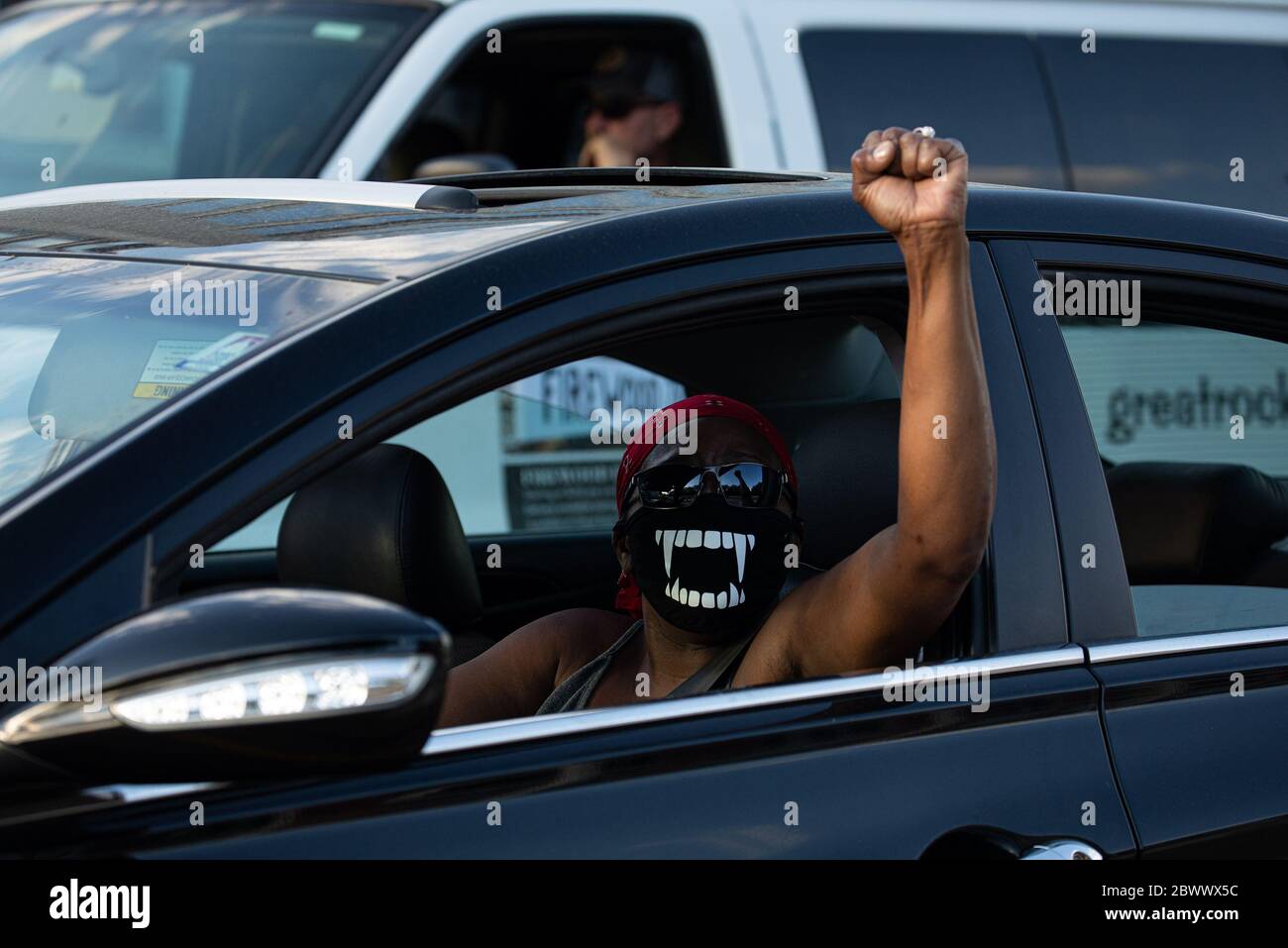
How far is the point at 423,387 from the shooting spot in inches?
68.0

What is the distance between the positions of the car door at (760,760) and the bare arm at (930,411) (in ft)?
0.30

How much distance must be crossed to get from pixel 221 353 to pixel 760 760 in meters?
0.69

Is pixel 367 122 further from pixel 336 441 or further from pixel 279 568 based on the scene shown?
pixel 336 441

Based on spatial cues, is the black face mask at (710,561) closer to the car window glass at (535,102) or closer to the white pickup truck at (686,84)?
the car window glass at (535,102)

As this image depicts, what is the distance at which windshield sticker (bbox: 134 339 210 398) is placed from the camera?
1784 millimetres

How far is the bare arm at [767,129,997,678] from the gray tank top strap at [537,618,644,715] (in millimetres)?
460

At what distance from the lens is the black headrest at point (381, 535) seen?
7.37 ft

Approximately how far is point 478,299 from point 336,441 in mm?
221

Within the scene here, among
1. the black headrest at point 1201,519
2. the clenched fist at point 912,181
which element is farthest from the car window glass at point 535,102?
the clenched fist at point 912,181
